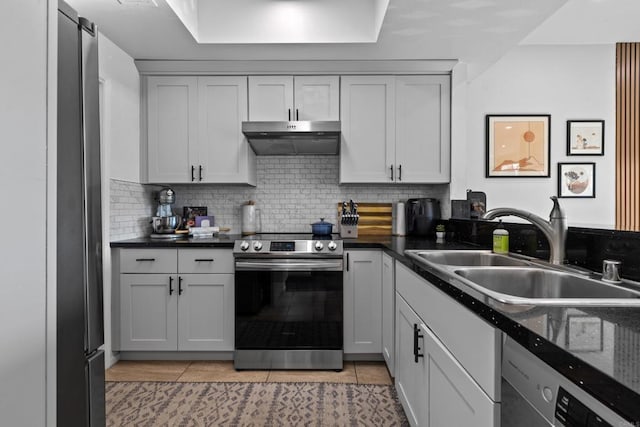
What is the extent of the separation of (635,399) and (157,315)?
2.89 meters

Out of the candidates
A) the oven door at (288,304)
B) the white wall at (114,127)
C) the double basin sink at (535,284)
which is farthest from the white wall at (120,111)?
the double basin sink at (535,284)

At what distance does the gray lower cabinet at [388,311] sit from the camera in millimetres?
2428

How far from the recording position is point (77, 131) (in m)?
0.96

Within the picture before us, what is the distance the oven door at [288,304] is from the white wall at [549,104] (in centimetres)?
200

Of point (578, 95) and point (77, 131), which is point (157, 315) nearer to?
point (77, 131)

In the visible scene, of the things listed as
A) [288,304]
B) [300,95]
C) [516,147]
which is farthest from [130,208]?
[516,147]

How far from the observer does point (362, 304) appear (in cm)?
279

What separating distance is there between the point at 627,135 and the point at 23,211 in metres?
4.92

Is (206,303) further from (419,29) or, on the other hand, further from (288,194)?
(419,29)

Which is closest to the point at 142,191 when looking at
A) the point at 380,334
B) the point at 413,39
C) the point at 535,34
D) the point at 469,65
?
the point at 380,334

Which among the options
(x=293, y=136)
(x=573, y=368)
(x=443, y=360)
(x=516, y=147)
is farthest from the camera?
(x=516, y=147)

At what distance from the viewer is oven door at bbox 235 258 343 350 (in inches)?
106

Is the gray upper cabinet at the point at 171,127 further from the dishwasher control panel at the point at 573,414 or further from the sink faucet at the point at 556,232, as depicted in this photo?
the dishwasher control panel at the point at 573,414

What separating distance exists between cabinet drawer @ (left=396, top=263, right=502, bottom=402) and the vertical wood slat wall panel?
3.42m
